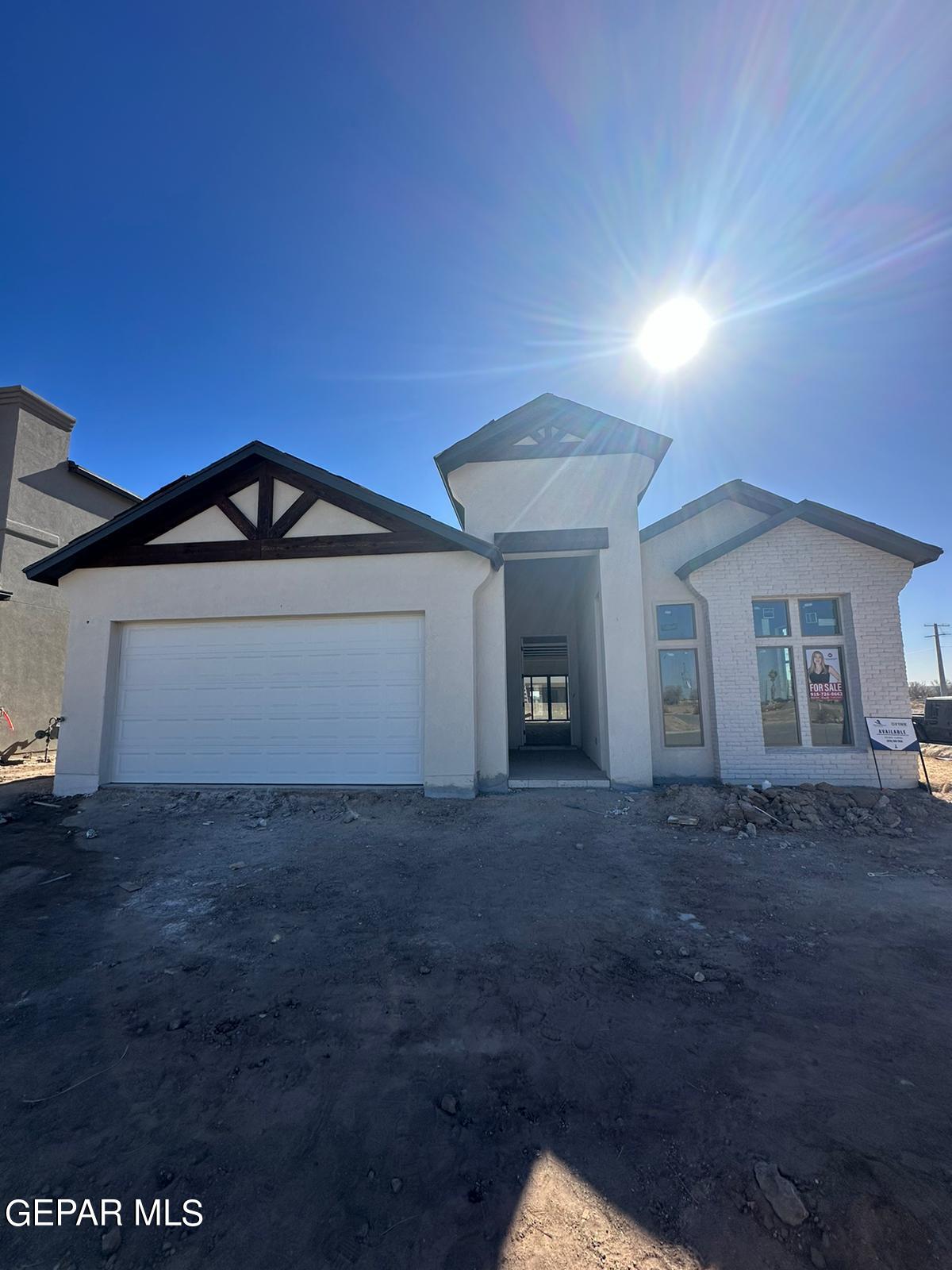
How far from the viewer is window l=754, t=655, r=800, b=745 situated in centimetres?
902

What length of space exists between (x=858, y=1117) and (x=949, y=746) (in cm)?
Answer: 1977

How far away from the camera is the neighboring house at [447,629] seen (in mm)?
8734

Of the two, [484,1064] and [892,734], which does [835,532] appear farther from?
[484,1064]

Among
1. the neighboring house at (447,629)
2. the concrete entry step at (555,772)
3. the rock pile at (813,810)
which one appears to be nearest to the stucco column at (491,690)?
the neighboring house at (447,629)

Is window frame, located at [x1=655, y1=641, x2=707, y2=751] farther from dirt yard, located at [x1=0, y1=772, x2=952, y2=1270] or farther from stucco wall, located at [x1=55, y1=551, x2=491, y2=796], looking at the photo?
dirt yard, located at [x1=0, y1=772, x2=952, y2=1270]

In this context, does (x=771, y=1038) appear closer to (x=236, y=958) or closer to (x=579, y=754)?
(x=236, y=958)

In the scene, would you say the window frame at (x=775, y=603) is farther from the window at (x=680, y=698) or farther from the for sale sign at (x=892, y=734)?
the for sale sign at (x=892, y=734)

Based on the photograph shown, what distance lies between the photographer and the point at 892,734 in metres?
8.43

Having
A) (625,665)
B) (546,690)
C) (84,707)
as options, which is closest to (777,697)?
(625,665)

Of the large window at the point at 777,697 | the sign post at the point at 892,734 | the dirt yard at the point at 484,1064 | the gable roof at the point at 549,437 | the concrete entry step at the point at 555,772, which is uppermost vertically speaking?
the gable roof at the point at 549,437

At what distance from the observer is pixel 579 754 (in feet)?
44.5

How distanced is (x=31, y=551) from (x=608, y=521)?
16.4 meters

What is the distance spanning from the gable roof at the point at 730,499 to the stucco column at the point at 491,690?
127 inches

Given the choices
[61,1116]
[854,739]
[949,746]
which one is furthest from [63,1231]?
[949,746]
